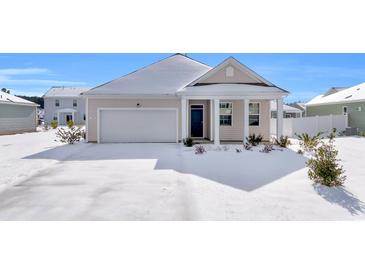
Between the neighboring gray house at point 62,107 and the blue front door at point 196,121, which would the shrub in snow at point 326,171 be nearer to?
the blue front door at point 196,121

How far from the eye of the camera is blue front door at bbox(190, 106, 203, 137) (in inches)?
703

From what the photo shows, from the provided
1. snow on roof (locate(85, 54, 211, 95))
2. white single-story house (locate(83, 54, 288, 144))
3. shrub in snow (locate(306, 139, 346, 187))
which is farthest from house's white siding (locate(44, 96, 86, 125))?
→ shrub in snow (locate(306, 139, 346, 187))

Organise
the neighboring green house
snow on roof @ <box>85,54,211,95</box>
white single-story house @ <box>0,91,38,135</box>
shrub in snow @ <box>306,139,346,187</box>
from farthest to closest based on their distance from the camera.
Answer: white single-story house @ <box>0,91,38,135</box> → the neighboring green house → snow on roof @ <box>85,54,211,95</box> → shrub in snow @ <box>306,139,346,187</box>

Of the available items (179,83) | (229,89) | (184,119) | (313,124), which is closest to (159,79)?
(179,83)

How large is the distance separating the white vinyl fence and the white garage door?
10.7 m

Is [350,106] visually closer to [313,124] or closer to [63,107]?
[313,124]

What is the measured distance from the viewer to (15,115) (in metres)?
26.8

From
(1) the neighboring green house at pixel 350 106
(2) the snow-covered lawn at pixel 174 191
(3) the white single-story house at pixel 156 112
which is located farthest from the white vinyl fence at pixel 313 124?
(2) the snow-covered lawn at pixel 174 191

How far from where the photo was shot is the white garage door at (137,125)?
16.8 metres

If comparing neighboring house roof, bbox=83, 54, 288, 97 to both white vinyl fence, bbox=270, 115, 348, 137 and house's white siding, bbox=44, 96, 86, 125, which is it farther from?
house's white siding, bbox=44, 96, 86, 125

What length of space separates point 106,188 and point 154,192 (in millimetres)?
1220
